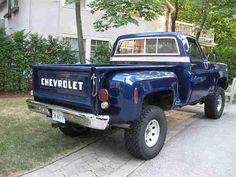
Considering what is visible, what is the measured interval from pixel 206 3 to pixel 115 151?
424 inches

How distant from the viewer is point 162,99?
252 inches

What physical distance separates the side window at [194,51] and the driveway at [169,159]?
5.12ft

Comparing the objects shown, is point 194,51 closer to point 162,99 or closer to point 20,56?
point 162,99

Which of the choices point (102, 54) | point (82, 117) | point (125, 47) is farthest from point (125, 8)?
point (82, 117)

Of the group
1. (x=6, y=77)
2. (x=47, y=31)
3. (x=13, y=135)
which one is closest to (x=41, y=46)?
(x=6, y=77)

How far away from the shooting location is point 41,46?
38.1 feet

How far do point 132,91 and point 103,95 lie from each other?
42 centimetres

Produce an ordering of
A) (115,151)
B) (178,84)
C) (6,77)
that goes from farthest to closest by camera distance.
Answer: (6,77) → (178,84) → (115,151)

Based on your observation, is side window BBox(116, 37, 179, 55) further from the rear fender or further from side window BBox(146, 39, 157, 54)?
the rear fender

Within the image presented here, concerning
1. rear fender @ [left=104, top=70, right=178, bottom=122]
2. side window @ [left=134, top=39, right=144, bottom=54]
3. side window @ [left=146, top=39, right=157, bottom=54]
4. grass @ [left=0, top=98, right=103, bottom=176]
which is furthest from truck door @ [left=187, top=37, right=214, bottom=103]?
grass @ [left=0, top=98, right=103, bottom=176]

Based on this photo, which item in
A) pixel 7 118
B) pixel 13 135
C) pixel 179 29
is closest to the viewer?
pixel 13 135

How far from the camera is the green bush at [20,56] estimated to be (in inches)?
428

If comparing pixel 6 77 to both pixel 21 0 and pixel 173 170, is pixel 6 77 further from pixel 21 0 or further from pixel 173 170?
pixel 173 170

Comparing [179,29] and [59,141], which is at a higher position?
[179,29]
